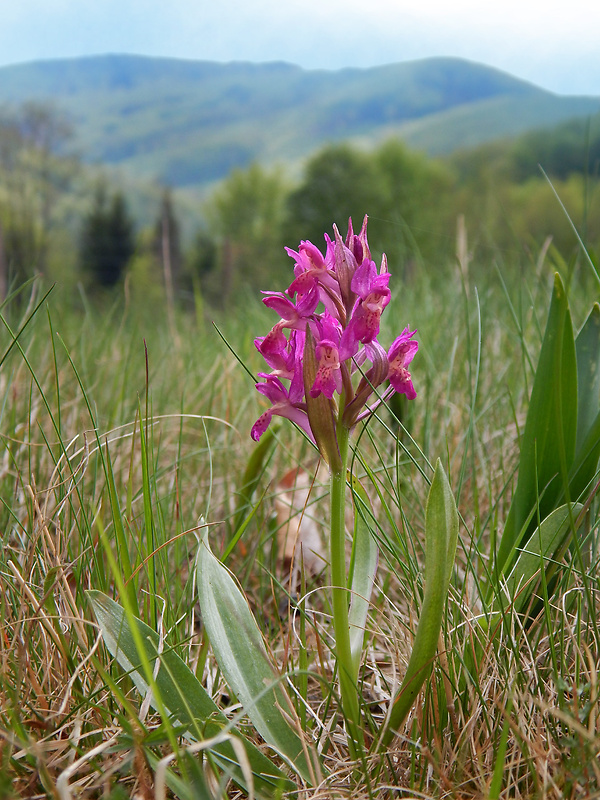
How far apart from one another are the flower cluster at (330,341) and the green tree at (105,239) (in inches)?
986

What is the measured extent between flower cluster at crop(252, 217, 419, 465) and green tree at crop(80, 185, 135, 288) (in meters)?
25.0

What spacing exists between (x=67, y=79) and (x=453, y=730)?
115412mm

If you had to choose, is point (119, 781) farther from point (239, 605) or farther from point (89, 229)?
point (89, 229)

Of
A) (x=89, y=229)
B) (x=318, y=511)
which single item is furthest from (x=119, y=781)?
(x=89, y=229)

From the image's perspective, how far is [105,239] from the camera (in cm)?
2755

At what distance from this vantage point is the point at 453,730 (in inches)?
29.2

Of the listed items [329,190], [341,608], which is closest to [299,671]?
[341,608]

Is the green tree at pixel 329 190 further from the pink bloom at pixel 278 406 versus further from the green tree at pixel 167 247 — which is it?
the pink bloom at pixel 278 406

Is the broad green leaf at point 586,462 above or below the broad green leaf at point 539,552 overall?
above

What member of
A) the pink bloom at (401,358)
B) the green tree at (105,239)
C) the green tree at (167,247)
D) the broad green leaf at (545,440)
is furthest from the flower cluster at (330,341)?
the green tree at (105,239)

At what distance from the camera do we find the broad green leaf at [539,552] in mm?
850

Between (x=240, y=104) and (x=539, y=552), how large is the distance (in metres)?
113

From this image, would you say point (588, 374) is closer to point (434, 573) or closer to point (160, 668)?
point (434, 573)

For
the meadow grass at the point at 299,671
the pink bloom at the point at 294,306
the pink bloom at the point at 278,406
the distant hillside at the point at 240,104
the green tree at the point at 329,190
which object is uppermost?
the distant hillside at the point at 240,104
